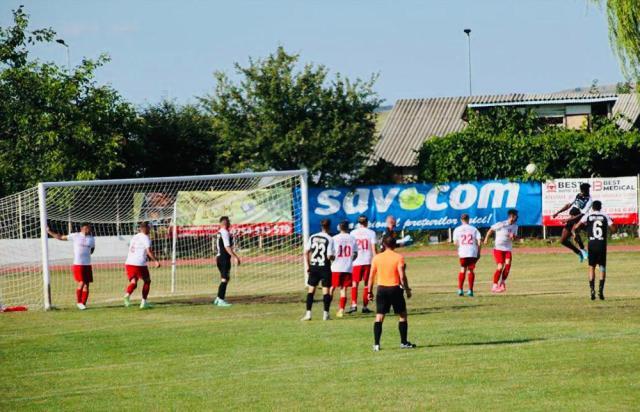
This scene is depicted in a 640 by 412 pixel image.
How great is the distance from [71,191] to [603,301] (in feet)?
59.7

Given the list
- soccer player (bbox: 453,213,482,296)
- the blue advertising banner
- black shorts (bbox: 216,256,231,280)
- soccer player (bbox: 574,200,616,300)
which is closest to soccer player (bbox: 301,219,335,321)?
black shorts (bbox: 216,256,231,280)

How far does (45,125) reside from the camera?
1812 inches

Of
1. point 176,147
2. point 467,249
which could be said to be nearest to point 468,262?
point 467,249

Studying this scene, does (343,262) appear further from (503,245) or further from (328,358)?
(328,358)

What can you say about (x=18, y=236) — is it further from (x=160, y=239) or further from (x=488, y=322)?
(x=488, y=322)

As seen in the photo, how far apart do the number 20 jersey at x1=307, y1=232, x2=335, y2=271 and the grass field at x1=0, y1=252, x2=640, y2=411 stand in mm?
1190

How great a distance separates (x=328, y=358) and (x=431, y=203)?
31.1 metres

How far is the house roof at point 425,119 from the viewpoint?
5966 cm

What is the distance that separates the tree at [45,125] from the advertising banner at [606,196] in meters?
18.7

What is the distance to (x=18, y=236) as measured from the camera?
31.2m

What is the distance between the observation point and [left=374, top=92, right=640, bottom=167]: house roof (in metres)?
59.7

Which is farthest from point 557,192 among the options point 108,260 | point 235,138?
point 108,260

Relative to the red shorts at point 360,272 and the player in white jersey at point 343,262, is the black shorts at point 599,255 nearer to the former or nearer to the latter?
the red shorts at point 360,272

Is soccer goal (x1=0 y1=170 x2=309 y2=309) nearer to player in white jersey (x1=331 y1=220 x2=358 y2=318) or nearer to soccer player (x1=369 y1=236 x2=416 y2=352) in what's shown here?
player in white jersey (x1=331 y1=220 x2=358 y2=318)
